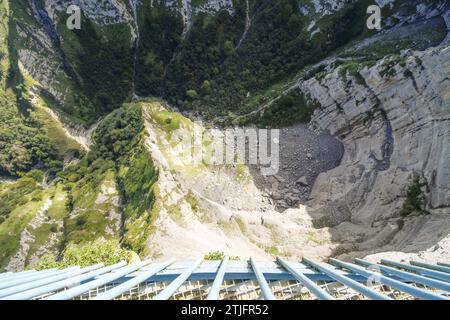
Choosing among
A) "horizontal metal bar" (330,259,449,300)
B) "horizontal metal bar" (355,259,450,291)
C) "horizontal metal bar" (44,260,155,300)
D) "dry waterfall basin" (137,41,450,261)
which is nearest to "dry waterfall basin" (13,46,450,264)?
"dry waterfall basin" (137,41,450,261)

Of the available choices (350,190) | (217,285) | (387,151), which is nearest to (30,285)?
(217,285)

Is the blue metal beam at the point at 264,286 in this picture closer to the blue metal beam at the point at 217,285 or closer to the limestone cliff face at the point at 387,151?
the blue metal beam at the point at 217,285

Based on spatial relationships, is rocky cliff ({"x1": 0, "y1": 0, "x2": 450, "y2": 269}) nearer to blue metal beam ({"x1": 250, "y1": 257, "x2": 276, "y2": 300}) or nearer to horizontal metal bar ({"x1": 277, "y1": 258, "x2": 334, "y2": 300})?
horizontal metal bar ({"x1": 277, "y1": 258, "x2": 334, "y2": 300})

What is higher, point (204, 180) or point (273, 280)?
point (204, 180)

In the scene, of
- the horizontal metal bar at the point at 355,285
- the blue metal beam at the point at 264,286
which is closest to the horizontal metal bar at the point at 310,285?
the horizontal metal bar at the point at 355,285

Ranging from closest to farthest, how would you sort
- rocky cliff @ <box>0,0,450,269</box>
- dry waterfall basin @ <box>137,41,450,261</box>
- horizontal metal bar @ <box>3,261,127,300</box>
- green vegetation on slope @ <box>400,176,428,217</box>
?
1. horizontal metal bar @ <box>3,261,127,300</box>
2. dry waterfall basin @ <box>137,41,450,261</box>
3. green vegetation on slope @ <box>400,176,428,217</box>
4. rocky cliff @ <box>0,0,450,269</box>

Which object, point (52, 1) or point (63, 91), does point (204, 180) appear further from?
point (52, 1)

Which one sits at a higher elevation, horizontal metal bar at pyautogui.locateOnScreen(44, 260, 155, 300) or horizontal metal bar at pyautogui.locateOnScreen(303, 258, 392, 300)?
horizontal metal bar at pyautogui.locateOnScreen(303, 258, 392, 300)
